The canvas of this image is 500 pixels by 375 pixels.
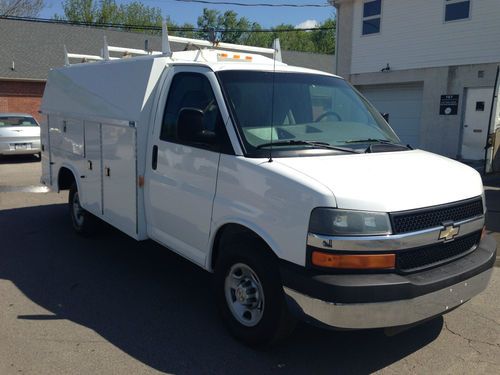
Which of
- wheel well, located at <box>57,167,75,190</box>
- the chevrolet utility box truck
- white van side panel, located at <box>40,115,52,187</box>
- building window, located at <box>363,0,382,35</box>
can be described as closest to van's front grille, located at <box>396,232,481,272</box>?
the chevrolet utility box truck

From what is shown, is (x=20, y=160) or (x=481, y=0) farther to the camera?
(x=20, y=160)

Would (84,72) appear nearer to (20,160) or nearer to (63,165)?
(63,165)

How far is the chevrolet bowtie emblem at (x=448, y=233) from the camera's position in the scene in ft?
10.9

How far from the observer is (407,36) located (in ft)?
52.9

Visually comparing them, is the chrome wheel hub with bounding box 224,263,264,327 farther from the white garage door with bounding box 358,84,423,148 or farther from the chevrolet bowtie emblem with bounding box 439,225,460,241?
the white garage door with bounding box 358,84,423,148

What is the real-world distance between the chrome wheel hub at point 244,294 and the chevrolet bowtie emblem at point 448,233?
132 centimetres

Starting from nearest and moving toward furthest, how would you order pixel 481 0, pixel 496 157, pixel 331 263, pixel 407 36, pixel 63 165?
pixel 331 263 < pixel 63 165 < pixel 496 157 < pixel 481 0 < pixel 407 36

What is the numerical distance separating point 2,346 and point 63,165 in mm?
3353

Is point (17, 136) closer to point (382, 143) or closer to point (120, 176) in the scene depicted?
point (120, 176)

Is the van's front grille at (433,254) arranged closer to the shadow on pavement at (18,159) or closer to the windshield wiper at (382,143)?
the windshield wiper at (382,143)

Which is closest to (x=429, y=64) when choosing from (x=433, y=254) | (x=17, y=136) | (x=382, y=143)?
(x=382, y=143)

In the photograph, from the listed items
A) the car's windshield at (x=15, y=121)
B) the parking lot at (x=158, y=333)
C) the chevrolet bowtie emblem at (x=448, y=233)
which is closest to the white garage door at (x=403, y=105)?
the parking lot at (x=158, y=333)

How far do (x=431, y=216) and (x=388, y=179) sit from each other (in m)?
0.38

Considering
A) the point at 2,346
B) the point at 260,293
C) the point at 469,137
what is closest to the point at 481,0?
the point at 469,137
